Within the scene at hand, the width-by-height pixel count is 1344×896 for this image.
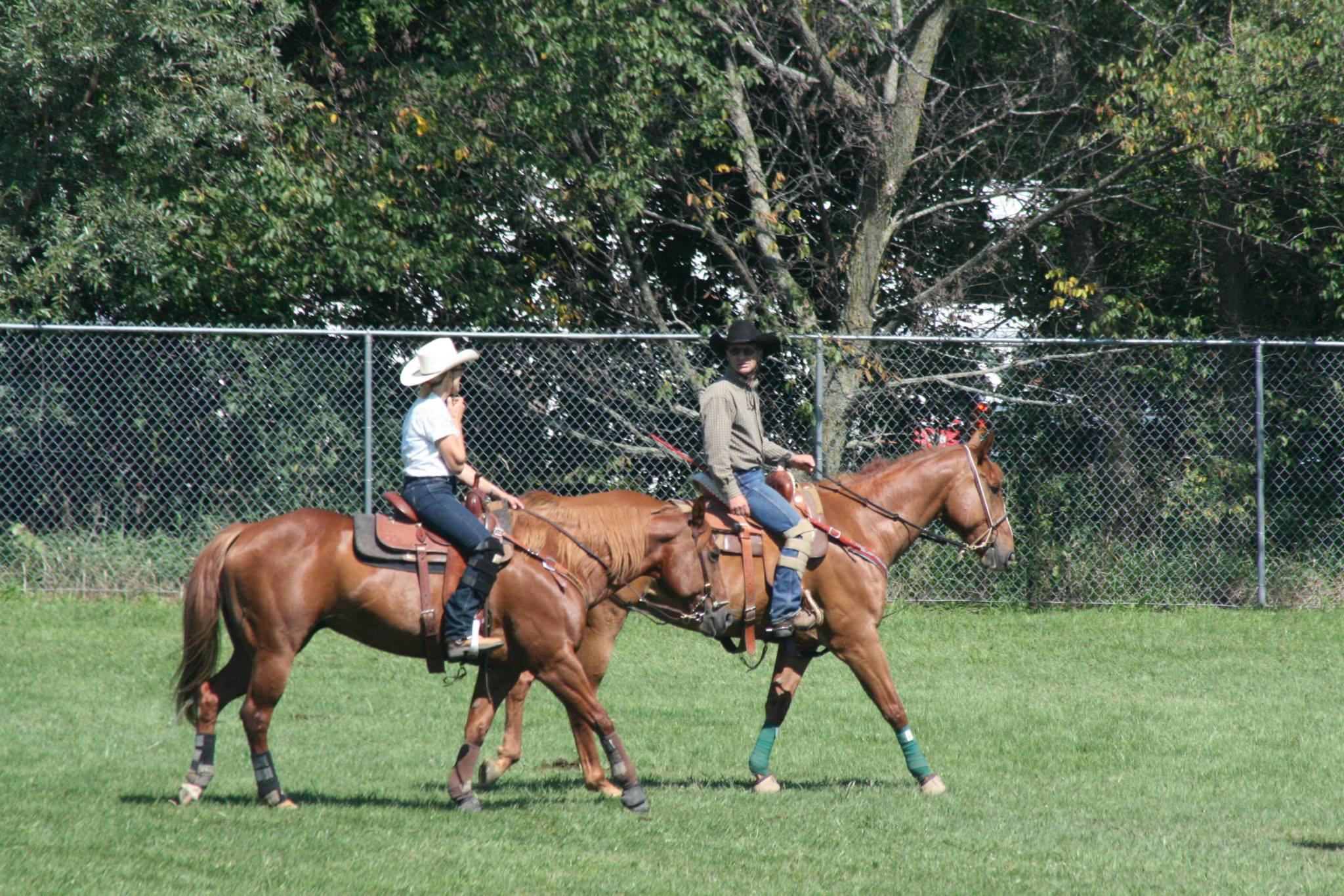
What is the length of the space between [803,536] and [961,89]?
29.1 feet

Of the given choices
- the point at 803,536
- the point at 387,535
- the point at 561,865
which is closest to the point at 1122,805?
the point at 803,536

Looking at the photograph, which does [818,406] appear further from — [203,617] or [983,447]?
[203,617]

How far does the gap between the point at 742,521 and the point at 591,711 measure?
158cm

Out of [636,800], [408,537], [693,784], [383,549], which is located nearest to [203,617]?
[383,549]

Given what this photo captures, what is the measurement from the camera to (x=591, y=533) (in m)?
7.32

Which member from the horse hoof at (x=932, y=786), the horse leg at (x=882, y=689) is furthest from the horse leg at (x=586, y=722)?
the horse hoof at (x=932, y=786)

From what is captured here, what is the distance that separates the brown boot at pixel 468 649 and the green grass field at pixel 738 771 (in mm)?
803

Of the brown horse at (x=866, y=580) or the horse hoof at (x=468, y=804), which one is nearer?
the horse hoof at (x=468, y=804)

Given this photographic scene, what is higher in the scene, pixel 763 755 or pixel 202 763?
pixel 202 763

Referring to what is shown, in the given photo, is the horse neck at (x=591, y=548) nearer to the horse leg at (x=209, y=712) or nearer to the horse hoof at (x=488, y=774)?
the horse hoof at (x=488, y=774)

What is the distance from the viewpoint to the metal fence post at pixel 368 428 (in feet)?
40.1

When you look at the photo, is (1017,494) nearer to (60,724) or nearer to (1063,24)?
(1063,24)

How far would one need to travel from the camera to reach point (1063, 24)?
15.0 metres

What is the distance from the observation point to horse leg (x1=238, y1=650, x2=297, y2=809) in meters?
6.93
